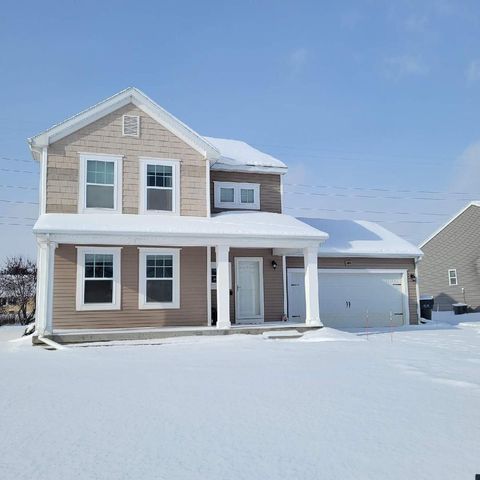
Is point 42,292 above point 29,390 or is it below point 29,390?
above

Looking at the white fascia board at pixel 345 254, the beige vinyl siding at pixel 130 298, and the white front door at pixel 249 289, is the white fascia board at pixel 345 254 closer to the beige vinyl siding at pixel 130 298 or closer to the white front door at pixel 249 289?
the white front door at pixel 249 289

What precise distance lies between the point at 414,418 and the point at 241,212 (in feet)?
37.6

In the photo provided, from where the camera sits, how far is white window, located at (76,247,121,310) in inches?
530

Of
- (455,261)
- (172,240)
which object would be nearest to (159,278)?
(172,240)

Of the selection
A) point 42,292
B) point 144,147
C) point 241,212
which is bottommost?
point 42,292

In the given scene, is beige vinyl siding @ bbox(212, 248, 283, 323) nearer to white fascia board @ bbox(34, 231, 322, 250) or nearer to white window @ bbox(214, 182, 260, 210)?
white window @ bbox(214, 182, 260, 210)

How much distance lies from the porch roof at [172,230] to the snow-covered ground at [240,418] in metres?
4.04

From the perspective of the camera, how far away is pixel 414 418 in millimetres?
4816

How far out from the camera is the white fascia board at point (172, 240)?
1209cm

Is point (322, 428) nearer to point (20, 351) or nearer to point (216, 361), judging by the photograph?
point (216, 361)

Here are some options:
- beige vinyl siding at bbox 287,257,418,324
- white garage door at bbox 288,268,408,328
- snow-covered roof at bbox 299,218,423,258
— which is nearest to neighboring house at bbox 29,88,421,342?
white garage door at bbox 288,268,408,328

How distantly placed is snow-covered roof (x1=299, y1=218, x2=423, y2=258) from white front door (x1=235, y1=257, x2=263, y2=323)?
2497mm

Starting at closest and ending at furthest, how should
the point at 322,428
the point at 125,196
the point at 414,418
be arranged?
1. the point at 322,428
2. the point at 414,418
3. the point at 125,196

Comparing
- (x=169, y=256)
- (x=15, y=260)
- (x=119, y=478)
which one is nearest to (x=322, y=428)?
(x=119, y=478)
